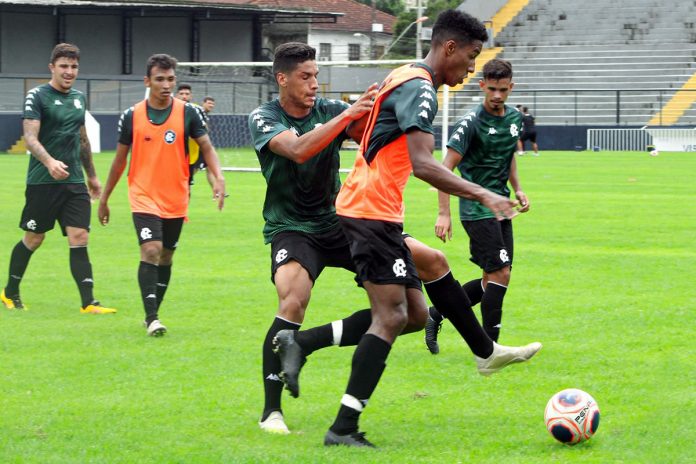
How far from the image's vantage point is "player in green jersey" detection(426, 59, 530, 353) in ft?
26.6

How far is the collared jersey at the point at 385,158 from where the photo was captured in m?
5.66

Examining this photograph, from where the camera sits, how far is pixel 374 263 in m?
5.77

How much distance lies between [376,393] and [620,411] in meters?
1.42

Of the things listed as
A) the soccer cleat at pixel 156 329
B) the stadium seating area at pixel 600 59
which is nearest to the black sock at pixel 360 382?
the soccer cleat at pixel 156 329

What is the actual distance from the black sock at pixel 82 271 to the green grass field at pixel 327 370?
0.17 m

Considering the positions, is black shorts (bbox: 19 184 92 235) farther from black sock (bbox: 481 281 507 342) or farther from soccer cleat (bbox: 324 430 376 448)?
soccer cleat (bbox: 324 430 376 448)

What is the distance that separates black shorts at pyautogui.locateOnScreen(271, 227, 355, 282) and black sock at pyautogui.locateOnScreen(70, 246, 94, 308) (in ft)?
14.2

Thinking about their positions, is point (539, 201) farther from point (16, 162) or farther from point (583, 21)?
point (583, 21)

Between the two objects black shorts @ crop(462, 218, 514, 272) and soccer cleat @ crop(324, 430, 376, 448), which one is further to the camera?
black shorts @ crop(462, 218, 514, 272)

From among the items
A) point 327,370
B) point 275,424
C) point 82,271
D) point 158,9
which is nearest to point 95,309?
point 82,271

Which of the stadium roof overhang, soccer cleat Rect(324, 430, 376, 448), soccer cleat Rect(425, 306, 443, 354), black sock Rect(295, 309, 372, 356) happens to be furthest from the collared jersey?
the stadium roof overhang

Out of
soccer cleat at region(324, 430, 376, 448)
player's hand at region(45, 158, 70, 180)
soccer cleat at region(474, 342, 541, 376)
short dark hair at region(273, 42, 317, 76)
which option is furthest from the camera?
player's hand at region(45, 158, 70, 180)

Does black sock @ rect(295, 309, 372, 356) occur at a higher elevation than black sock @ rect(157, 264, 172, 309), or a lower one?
higher

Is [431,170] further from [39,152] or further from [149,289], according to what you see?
[39,152]
